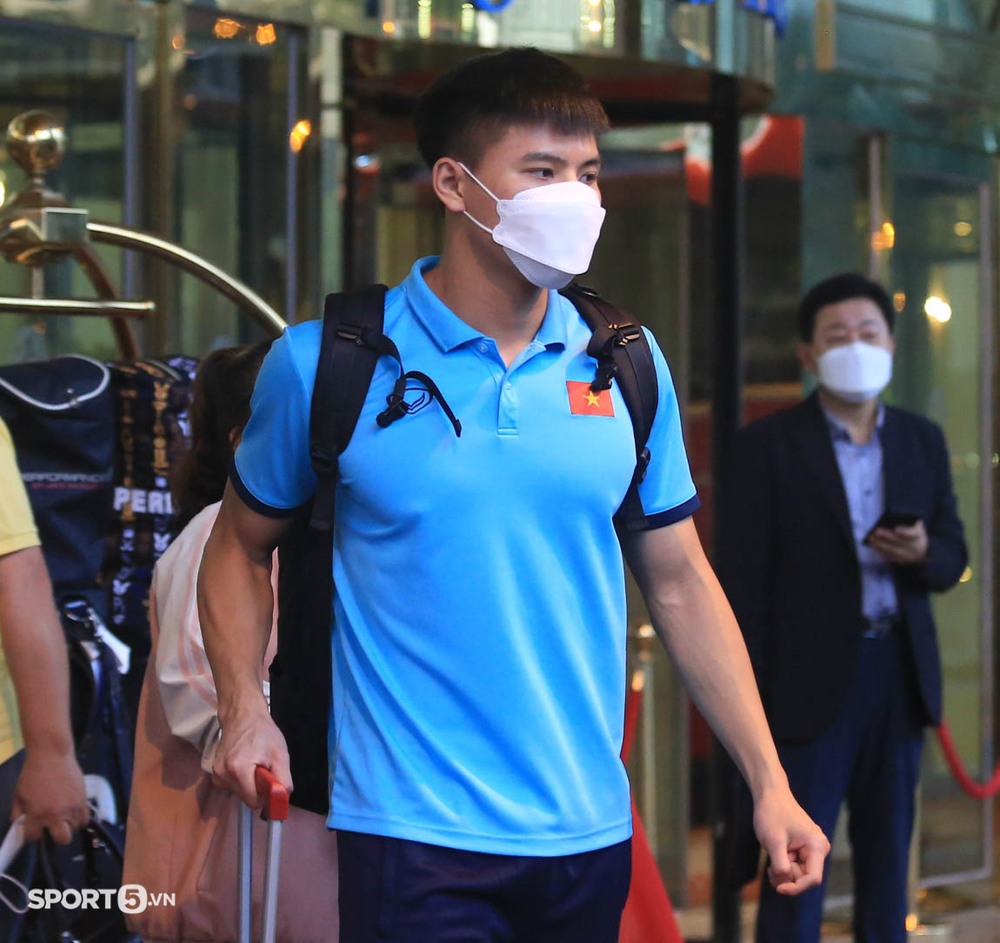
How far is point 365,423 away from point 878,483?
2773mm

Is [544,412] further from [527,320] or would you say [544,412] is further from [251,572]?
[251,572]

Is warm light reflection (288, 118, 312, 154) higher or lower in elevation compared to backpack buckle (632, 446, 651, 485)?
higher

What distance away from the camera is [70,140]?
5.35 m

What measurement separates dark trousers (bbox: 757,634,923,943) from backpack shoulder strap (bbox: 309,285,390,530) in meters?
2.56

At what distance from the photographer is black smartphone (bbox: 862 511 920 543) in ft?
15.3

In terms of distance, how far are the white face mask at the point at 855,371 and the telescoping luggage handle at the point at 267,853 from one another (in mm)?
2685

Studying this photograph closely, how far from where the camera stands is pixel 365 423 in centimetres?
244

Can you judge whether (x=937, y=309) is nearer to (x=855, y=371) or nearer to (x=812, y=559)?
(x=855, y=371)

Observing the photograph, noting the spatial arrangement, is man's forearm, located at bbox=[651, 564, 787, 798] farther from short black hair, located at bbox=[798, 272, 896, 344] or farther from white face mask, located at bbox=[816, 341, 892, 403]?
short black hair, located at bbox=[798, 272, 896, 344]

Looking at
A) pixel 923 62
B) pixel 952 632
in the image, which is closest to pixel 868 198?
pixel 923 62

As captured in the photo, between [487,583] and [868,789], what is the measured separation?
8.86 ft

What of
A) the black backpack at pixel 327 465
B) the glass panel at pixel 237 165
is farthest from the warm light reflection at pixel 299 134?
the black backpack at pixel 327 465

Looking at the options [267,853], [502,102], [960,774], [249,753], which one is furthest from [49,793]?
[960,774]

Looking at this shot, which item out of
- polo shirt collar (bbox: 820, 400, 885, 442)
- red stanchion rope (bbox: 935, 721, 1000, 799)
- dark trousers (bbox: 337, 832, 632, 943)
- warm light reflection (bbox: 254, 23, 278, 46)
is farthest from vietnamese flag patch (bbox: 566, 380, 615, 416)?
warm light reflection (bbox: 254, 23, 278, 46)
